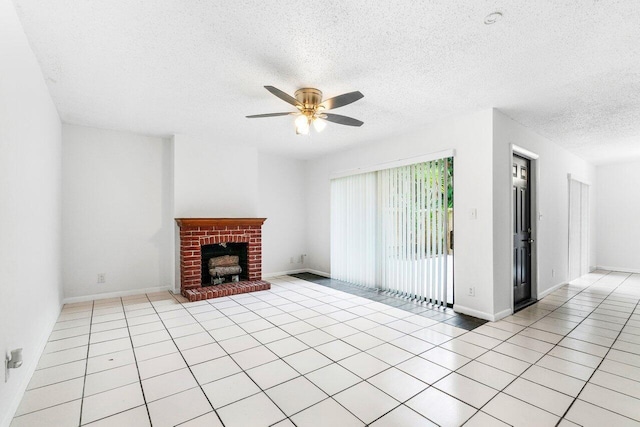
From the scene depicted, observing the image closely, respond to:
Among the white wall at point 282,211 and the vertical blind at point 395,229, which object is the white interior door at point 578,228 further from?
the white wall at point 282,211

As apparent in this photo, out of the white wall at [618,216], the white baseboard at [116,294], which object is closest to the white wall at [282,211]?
the white baseboard at [116,294]

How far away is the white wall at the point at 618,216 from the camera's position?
21.7ft

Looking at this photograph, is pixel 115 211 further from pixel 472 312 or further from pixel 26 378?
pixel 472 312

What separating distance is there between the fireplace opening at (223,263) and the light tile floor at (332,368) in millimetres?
1064

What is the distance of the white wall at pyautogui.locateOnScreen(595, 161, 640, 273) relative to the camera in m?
6.60

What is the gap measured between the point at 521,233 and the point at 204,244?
15.6 feet

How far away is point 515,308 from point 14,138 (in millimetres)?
5292

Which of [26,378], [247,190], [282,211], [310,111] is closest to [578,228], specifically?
[282,211]

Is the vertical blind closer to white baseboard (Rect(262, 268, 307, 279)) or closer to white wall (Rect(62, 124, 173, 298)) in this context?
white baseboard (Rect(262, 268, 307, 279))

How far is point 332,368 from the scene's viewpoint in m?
2.41

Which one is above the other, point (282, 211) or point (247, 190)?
point (247, 190)

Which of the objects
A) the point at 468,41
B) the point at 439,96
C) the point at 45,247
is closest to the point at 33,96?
the point at 45,247

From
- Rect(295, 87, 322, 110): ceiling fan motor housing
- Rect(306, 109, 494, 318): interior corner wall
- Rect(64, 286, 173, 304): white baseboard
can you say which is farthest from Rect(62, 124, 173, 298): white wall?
Rect(306, 109, 494, 318): interior corner wall

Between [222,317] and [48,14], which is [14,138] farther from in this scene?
[222,317]
